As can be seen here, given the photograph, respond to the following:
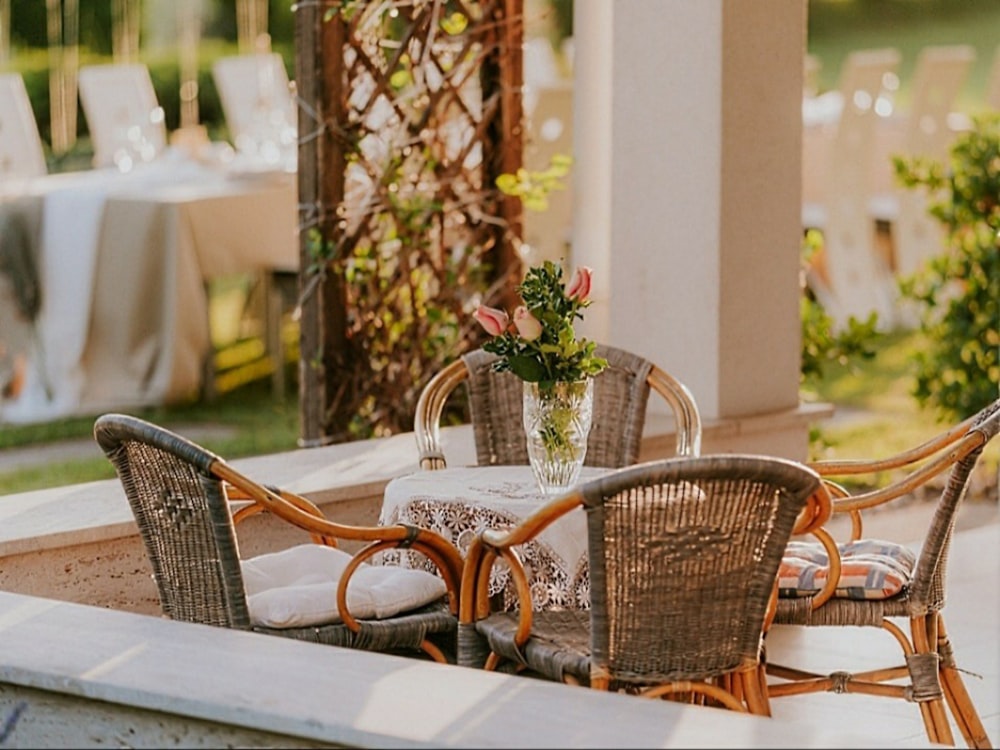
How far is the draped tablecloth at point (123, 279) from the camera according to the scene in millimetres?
7770

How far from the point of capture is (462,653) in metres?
3.54

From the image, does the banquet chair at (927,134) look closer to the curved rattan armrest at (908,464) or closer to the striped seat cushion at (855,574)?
the curved rattan armrest at (908,464)

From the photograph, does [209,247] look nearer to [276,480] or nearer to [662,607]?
[276,480]

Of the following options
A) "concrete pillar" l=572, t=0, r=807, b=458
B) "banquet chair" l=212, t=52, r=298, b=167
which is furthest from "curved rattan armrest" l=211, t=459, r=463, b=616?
"banquet chair" l=212, t=52, r=298, b=167

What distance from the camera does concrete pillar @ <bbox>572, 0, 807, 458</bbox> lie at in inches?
202

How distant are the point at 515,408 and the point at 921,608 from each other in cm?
116

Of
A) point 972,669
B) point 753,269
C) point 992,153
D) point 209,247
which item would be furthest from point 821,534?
point 209,247

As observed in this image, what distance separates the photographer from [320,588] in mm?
3615

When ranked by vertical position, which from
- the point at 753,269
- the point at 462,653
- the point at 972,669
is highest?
the point at 753,269

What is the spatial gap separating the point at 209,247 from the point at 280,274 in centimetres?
55

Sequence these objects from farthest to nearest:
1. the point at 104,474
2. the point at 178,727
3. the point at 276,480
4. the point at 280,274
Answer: the point at 280,274
the point at 104,474
the point at 276,480
the point at 178,727

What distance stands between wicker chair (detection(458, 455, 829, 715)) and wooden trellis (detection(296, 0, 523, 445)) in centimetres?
223

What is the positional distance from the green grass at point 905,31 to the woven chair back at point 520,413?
10863mm

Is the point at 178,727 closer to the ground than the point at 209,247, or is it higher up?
closer to the ground
